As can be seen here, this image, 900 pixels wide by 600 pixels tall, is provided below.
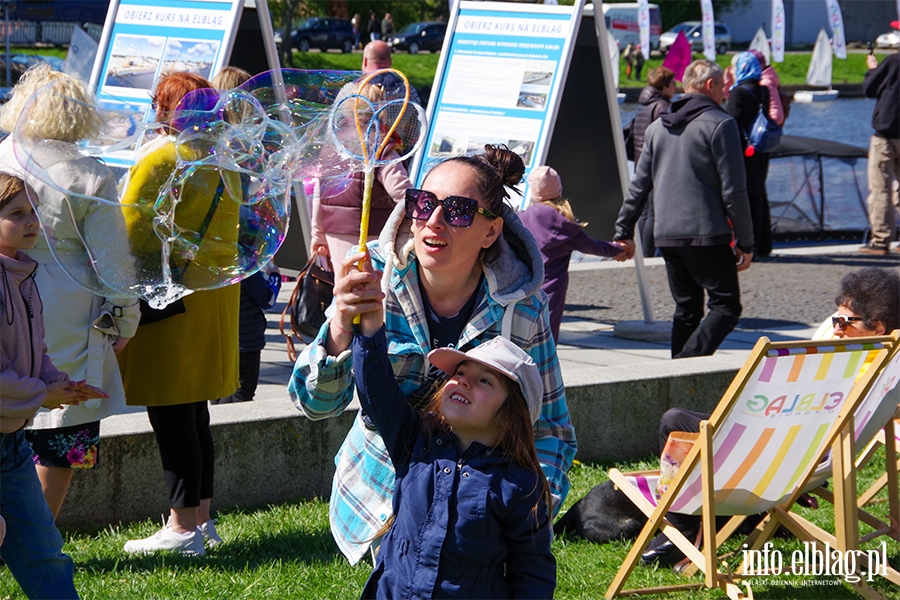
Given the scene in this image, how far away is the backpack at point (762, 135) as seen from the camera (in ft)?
38.0

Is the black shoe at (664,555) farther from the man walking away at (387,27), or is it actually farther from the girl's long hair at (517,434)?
the man walking away at (387,27)

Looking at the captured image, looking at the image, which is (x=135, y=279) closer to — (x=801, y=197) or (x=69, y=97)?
(x=69, y=97)

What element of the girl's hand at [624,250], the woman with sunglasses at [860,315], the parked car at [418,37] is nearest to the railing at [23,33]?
the parked car at [418,37]

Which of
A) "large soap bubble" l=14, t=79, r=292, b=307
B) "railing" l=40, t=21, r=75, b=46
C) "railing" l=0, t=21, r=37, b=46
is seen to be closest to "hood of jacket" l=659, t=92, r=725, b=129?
"large soap bubble" l=14, t=79, r=292, b=307

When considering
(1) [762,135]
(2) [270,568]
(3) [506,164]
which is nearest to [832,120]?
(1) [762,135]

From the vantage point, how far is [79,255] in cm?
361

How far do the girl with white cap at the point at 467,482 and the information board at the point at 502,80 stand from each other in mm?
4982

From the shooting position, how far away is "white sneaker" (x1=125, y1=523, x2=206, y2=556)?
4375 mm

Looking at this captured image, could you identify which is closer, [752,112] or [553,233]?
[553,233]

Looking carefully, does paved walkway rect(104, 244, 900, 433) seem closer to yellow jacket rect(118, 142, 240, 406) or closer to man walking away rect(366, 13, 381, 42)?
yellow jacket rect(118, 142, 240, 406)

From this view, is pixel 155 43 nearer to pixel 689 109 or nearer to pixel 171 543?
pixel 689 109

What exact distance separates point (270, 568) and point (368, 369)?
6.26 ft

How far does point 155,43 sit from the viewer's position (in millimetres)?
8250

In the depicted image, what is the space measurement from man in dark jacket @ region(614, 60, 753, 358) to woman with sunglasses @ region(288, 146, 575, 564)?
4032mm
